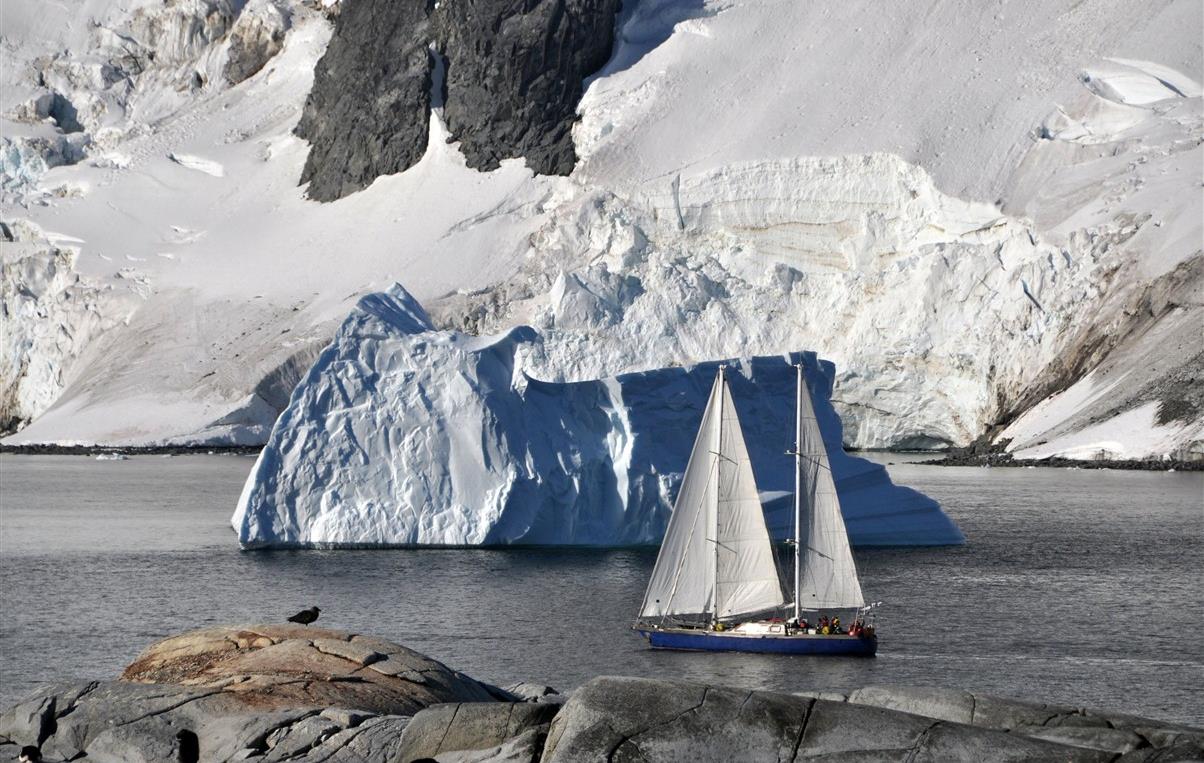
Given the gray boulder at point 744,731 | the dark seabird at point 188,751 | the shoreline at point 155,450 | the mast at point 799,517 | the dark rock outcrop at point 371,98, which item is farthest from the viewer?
the dark rock outcrop at point 371,98

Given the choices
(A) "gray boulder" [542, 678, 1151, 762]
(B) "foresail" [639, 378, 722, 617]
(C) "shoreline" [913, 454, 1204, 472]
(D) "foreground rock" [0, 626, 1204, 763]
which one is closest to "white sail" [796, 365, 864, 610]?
(B) "foresail" [639, 378, 722, 617]

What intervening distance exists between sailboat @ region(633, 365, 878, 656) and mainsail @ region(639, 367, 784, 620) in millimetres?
18

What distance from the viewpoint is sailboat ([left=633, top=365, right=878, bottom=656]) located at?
106 feet

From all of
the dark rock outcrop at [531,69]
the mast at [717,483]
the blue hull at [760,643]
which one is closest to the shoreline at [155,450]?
the dark rock outcrop at [531,69]

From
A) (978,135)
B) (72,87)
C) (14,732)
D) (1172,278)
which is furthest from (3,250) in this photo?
(14,732)

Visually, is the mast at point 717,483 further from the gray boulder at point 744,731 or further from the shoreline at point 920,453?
the shoreline at point 920,453

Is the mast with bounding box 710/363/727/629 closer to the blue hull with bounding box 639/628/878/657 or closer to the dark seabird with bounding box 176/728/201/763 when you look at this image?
the blue hull with bounding box 639/628/878/657

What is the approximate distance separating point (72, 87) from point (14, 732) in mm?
114034

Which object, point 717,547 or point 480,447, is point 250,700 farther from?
point 480,447

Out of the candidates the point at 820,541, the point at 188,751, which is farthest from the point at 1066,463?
the point at 188,751

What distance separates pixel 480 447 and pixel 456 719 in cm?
2537

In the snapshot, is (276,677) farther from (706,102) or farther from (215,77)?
(215,77)

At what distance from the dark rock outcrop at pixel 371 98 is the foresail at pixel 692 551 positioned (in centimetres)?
7973

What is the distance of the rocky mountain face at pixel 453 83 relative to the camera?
104 metres
